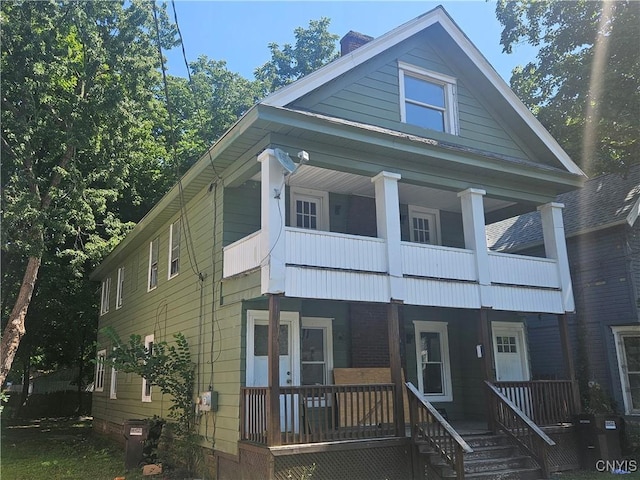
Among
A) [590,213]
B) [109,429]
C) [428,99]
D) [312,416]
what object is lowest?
[109,429]

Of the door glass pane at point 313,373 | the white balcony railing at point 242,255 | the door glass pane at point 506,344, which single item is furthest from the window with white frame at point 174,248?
the door glass pane at point 506,344

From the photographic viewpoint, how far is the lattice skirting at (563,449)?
10.3 m

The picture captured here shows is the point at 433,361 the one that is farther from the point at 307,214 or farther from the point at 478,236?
the point at 307,214

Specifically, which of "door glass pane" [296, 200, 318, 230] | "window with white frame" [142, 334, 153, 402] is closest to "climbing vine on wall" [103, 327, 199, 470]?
"window with white frame" [142, 334, 153, 402]

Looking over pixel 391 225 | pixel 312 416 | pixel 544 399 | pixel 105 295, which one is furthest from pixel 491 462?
pixel 105 295

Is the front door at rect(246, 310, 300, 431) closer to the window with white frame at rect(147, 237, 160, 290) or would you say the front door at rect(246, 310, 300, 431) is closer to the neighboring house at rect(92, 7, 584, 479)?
the neighboring house at rect(92, 7, 584, 479)

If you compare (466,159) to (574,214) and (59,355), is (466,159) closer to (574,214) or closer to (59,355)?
(574,214)

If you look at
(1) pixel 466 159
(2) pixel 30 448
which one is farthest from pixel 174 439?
(1) pixel 466 159

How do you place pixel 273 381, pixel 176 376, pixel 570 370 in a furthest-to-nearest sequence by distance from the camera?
pixel 176 376
pixel 570 370
pixel 273 381

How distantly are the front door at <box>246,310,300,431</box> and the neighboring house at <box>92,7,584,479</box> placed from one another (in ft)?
0.11

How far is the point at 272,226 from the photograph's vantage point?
874 centimetres

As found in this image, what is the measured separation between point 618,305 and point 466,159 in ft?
22.9

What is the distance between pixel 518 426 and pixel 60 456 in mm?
11124

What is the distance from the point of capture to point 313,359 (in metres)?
11.1
